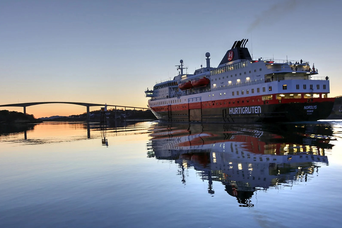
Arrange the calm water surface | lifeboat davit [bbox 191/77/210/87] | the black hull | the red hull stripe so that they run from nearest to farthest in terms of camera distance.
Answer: the calm water surface < the black hull < the red hull stripe < lifeboat davit [bbox 191/77/210/87]

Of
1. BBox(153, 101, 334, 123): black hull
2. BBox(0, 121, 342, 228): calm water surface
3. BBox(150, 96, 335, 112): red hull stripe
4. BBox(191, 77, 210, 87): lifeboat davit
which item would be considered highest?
BBox(191, 77, 210, 87): lifeboat davit

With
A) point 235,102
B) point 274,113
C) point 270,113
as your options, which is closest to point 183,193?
point 274,113

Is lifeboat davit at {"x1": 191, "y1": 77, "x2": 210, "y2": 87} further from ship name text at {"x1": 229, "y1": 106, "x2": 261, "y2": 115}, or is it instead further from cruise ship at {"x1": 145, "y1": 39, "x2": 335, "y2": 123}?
ship name text at {"x1": 229, "y1": 106, "x2": 261, "y2": 115}

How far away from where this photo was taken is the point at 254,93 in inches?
1660

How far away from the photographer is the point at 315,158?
12453 millimetres

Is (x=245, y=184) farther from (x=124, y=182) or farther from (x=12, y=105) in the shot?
(x=12, y=105)

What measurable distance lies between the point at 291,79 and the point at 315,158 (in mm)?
30992

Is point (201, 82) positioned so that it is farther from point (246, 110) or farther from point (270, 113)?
point (270, 113)

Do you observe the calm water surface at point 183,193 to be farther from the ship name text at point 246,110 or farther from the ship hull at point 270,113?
the ship name text at point 246,110

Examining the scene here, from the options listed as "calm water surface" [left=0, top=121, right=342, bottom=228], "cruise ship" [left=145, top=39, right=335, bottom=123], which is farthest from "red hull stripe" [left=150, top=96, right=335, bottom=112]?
"calm water surface" [left=0, top=121, right=342, bottom=228]

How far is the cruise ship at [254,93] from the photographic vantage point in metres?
38.0

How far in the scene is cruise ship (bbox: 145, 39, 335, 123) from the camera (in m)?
38.0

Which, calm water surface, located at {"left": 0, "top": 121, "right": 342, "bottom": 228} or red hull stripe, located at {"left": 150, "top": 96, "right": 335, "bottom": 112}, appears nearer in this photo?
calm water surface, located at {"left": 0, "top": 121, "right": 342, "bottom": 228}

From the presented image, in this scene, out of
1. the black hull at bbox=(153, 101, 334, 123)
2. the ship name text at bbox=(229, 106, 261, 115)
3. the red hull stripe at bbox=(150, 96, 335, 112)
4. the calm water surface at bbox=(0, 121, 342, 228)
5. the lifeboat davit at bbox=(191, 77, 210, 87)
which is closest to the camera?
the calm water surface at bbox=(0, 121, 342, 228)
